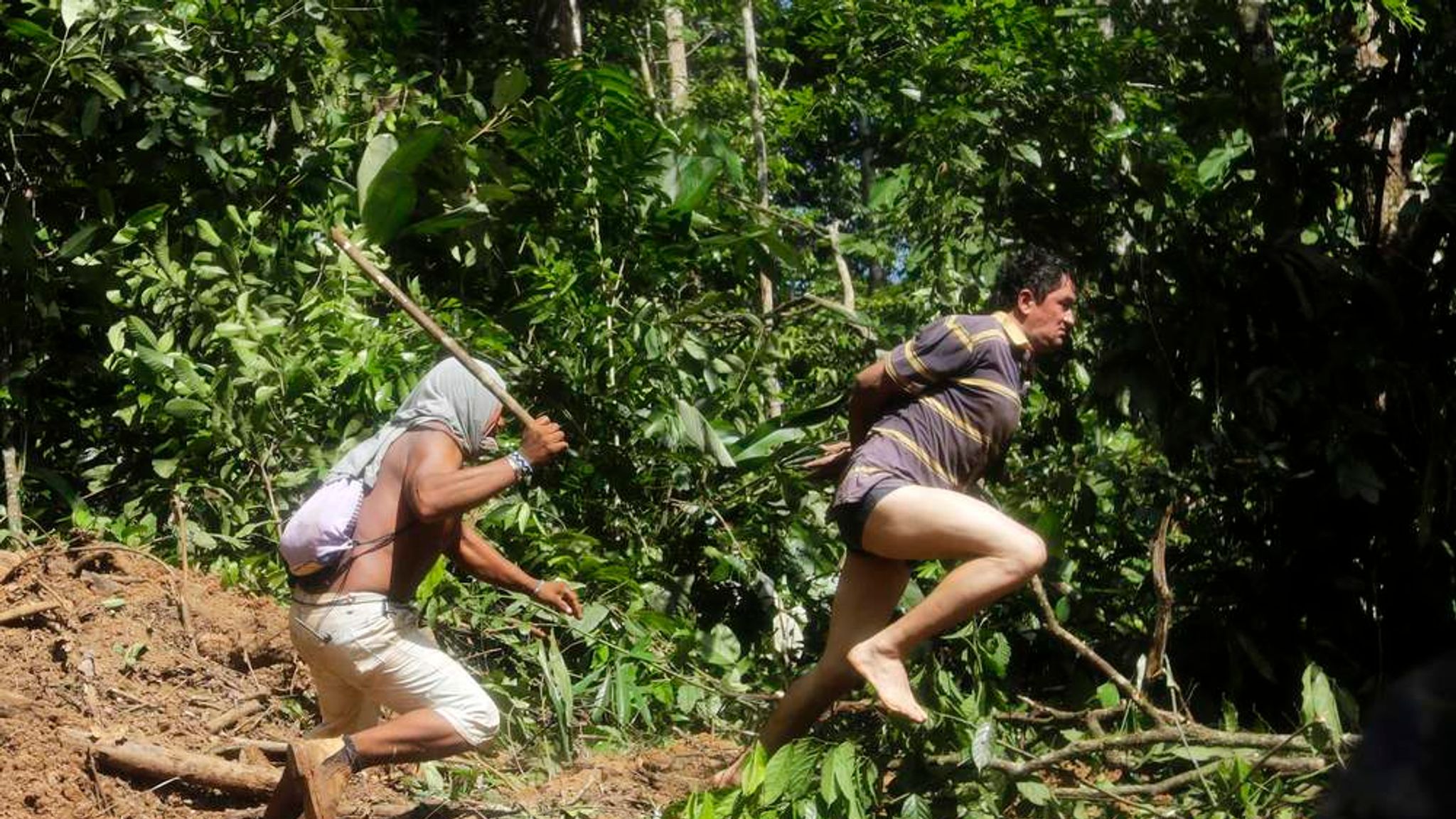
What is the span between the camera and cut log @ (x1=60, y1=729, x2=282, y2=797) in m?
5.54

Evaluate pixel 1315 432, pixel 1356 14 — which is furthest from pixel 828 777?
pixel 1356 14

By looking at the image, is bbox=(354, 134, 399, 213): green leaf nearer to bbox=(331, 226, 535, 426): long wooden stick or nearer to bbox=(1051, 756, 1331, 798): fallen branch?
bbox=(331, 226, 535, 426): long wooden stick

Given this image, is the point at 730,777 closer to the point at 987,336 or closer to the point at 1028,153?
the point at 987,336

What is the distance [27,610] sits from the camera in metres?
6.30

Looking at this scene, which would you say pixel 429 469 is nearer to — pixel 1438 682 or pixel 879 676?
pixel 879 676

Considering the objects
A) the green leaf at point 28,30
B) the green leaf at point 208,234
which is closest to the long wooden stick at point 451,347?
the green leaf at point 208,234

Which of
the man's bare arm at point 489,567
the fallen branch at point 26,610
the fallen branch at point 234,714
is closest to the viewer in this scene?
the man's bare arm at point 489,567

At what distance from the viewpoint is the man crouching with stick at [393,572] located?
476 centimetres

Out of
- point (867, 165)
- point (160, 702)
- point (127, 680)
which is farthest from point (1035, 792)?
point (867, 165)

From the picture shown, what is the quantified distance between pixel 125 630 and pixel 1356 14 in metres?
5.22

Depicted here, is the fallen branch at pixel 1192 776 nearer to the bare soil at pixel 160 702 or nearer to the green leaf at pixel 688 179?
the bare soil at pixel 160 702

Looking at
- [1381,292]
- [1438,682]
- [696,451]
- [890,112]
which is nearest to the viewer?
[1438,682]

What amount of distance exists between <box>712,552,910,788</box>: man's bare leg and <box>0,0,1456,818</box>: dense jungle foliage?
21 cm

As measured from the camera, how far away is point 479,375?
4.89m
